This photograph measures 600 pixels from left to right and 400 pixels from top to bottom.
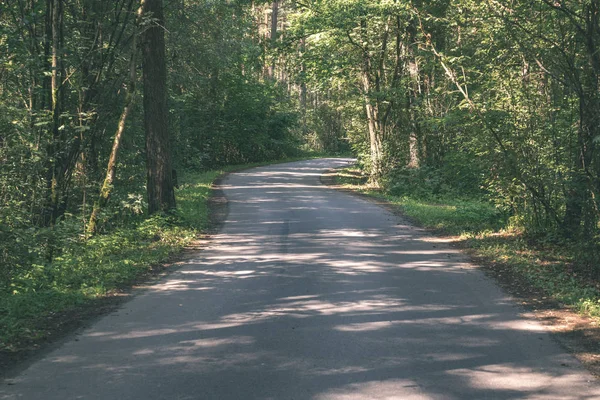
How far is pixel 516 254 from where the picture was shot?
1164 cm

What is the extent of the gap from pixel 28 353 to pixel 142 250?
620 cm

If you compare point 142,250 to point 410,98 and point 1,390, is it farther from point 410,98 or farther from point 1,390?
point 410,98

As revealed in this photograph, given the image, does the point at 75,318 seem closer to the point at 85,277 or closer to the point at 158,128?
the point at 85,277

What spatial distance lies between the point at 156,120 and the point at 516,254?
934cm

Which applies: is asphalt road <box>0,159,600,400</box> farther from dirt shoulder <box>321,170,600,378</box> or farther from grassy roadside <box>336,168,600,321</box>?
grassy roadside <box>336,168,600,321</box>

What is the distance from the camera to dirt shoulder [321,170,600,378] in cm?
634

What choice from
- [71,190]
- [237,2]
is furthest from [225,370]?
[237,2]

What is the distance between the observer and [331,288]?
9125 mm

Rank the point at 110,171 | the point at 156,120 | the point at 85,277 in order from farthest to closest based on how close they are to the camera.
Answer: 1. the point at 156,120
2. the point at 110,171
3. the point at 85,277

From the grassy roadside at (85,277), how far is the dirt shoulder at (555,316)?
18.3 feet

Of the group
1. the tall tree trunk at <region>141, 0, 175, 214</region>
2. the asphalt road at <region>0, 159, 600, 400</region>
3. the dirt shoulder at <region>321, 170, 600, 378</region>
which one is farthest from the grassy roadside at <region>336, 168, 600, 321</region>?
the tall tree trunk at <region>141, 0, 175, 214</region>

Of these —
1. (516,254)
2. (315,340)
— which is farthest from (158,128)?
(315,340)

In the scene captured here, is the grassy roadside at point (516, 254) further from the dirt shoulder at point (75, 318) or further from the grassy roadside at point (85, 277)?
the grassy roadside at point (85, 277)

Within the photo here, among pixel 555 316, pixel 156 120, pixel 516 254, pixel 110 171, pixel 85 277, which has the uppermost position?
pixel 156 120
